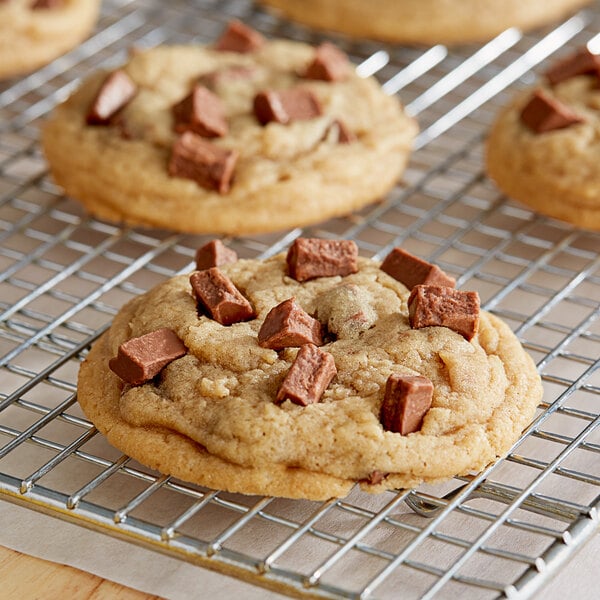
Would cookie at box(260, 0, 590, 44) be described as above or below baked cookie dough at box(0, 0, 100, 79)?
below

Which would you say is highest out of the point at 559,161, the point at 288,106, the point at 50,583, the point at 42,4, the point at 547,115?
the point at 42,4

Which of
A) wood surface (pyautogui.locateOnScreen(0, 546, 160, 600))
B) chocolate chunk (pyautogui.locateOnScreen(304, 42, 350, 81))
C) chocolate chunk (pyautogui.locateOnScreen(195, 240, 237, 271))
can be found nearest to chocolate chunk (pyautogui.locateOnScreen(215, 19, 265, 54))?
chocolate chunk (pyautogui.locateOnScreen(304, 42, 350, 81))

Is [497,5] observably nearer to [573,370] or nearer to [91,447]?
[573,370]

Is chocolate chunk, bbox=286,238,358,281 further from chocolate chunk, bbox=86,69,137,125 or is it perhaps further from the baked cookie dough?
the baked cookie dough

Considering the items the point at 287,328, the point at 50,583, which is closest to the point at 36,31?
the point at 287,328

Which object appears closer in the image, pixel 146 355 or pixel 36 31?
pixel 146 355

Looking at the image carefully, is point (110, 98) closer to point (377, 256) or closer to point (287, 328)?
point (377, 256)
